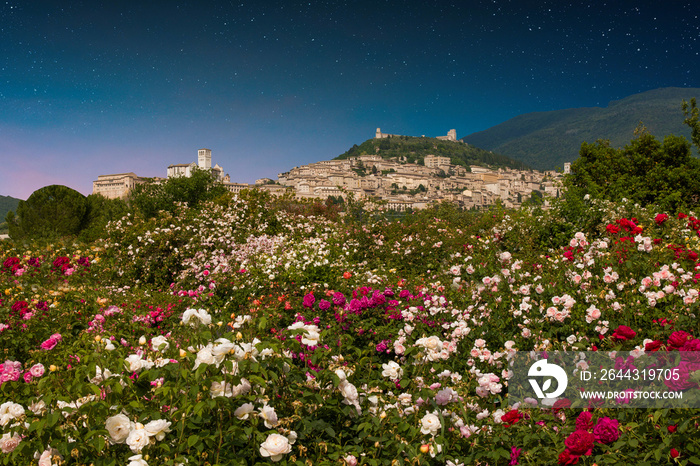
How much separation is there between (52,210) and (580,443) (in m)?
31.6

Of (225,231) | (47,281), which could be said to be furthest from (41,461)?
(225,231)

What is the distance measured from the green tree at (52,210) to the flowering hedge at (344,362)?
23.5 meters

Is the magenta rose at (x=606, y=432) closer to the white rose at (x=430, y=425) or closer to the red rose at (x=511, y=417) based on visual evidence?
the red rose at (x=511, y=417)

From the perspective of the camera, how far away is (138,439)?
1397mm

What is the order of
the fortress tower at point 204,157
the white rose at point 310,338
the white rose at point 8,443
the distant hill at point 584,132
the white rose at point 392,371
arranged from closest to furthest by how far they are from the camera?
the white rose at point 8,443 → the white rose at point 310,338 → the white rose at point 392,371 → the fortress tower at point 204,157 → the distant hill at point 584,132

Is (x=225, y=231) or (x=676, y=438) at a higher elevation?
(x=225, y=231)

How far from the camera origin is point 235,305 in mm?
5055

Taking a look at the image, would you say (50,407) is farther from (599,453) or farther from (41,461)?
(599,453)

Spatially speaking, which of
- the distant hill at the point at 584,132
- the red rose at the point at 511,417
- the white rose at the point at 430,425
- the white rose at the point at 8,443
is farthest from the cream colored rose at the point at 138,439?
the distant hill at the point at 584,132

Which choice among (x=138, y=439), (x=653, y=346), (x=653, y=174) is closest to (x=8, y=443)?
(x=138, y=439)

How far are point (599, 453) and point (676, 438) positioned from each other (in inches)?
11.9

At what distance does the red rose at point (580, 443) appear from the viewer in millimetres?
1520

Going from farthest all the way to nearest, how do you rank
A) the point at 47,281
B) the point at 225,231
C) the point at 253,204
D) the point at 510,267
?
the point at 253,204 → the point at 225,231 → the point at 47,281 → the point at 510,267

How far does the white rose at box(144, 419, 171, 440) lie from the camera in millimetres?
1383
